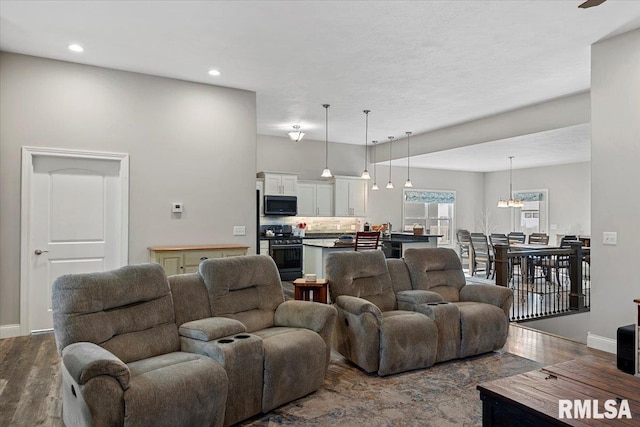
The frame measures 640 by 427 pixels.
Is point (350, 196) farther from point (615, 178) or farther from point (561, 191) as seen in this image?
point (615, 178)

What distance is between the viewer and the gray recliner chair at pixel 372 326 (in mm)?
3359

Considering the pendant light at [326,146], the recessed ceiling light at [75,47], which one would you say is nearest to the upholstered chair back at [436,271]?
the pendant light at [326,146]

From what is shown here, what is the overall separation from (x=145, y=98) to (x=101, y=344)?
3.57 meters

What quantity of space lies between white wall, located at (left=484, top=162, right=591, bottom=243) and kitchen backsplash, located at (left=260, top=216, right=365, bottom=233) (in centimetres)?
462

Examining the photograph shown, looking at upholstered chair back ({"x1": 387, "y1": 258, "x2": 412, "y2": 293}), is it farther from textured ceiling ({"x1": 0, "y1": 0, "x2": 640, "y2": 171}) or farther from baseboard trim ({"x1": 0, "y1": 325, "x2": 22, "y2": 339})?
baseboard trim ({"x1": 0, "y1": 325, "x2": 22, "y2": 339})

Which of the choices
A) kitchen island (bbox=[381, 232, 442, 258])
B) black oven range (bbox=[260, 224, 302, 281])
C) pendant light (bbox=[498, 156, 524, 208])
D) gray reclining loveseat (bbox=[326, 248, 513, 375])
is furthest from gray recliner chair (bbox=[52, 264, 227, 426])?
pendant light (bbox=[498, 156, 524, 208])

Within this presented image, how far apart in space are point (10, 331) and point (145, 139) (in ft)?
8.45

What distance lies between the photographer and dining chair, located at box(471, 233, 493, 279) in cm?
849

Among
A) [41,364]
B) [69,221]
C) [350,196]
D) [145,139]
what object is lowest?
[41,364]

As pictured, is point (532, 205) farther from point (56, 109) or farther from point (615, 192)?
point (56, 109)

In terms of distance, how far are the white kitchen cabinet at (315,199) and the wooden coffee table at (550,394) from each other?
22.5 ft

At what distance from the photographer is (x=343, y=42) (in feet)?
13.6

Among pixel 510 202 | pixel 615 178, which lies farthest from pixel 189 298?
pixel 510 202

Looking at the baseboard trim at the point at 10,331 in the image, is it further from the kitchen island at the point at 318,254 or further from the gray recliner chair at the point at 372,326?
the kitchen island at the point at 318,254
